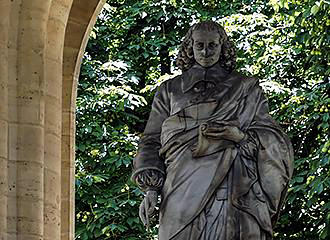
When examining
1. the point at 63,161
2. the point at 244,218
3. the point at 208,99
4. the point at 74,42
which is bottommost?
the point at 244,218

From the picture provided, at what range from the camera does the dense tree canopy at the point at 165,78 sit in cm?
1614

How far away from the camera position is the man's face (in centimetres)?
927

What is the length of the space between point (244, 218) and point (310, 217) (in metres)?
7.65

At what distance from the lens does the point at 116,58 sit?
18.8 m

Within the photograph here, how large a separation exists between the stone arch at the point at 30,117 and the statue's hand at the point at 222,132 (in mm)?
1852

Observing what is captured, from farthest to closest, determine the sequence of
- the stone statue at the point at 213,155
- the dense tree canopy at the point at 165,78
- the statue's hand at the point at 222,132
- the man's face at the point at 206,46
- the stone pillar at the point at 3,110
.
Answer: the dense tree canopy at the point at 165,78, the stone pillar at the point at 3,110, the man's face at the point at 206,46, the statue's hand at the point at 222,132, the stone statue at the point at 213,155

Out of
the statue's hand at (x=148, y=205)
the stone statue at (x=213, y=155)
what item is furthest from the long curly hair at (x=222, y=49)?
the statue's hand at (x=148, y=205)

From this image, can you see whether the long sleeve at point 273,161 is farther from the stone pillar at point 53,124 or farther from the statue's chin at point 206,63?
the stone pillar at point 53,124

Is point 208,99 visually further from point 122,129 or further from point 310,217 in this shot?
point 122,129

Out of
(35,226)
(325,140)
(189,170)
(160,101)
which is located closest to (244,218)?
(189,170)

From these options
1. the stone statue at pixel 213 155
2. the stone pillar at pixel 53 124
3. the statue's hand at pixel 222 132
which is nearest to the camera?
the stone statue at pixel 213 155

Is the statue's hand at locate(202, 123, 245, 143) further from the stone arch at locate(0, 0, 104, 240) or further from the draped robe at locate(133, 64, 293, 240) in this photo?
the stone arch at locate(0, 0, 104, 240)

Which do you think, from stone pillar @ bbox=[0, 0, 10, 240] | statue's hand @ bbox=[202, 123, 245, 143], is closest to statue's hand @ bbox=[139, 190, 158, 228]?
statue's hand @ bbox=[202, 123, 245, 143]

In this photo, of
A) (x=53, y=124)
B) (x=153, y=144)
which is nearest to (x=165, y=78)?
(x=53, y=124)
